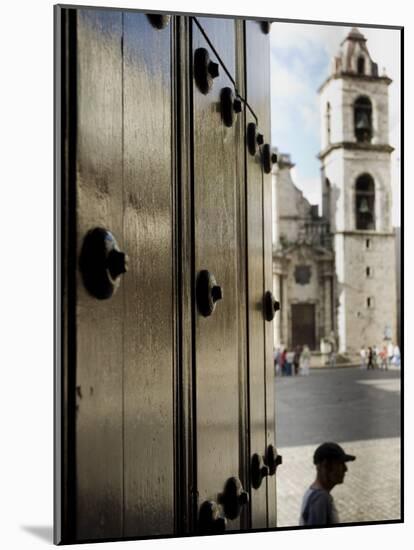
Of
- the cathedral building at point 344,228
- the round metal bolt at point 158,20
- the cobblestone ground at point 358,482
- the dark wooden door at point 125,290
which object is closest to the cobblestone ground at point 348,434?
the cobblestone ground at point 358,482

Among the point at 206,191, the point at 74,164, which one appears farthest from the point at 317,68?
the point at 74,164

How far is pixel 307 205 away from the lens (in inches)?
90.6

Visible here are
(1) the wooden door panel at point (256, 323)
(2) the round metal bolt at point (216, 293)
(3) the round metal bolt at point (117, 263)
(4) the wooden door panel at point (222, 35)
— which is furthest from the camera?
(1) the wooden door panel at point (256, 323)

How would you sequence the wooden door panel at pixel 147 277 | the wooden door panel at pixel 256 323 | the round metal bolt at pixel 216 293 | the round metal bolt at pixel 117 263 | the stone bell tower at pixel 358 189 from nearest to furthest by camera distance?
the round metal bolt at pixel 117 263 → the wooden door panel at pixel 147 277 → the round metal bolt at pixel 216 293 → the wooden door panel at pixel 256 323 → the stone bell tower at pixel 358 189

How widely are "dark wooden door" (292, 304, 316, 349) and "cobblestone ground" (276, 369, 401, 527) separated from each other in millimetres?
97

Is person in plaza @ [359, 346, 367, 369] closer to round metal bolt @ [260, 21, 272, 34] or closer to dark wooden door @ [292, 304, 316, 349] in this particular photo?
dark wooden door @ [292, 304, 316, 349]

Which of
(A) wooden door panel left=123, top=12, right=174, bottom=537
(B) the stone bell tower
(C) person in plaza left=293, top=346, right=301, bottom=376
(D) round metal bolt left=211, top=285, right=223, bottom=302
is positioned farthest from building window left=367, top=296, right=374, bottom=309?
(A) wooden door panel left=123, top=12, right=174, bottom=537

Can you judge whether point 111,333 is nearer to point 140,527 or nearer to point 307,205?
point 140,527

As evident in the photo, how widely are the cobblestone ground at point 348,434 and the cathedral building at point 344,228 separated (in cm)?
12

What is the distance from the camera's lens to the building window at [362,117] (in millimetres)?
2299

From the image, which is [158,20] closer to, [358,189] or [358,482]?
[358,189]

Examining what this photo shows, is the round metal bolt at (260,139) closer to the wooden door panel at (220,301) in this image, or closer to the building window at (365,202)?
the wooden door panel at (220,301)

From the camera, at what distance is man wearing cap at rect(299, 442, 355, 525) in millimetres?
2211
